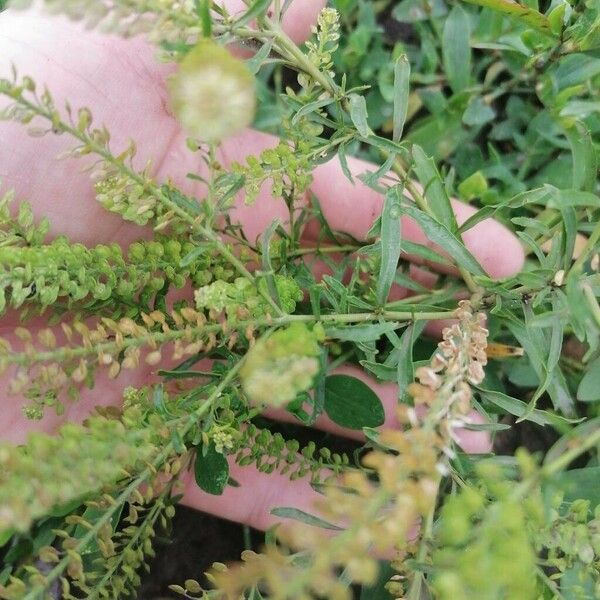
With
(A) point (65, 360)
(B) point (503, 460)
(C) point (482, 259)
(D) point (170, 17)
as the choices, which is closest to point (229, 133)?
(D) point (170, 17)

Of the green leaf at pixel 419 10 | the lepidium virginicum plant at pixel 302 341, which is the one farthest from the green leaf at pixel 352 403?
the green leaf at pixel 419 10

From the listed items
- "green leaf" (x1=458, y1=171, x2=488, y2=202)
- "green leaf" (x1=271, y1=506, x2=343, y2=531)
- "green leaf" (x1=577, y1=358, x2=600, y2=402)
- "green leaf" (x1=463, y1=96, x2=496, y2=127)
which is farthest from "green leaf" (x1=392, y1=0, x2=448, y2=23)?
"green leaf" (x1=271, y1=506, x2=343, y2=531)

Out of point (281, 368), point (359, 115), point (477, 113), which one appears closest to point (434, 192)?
point (359, 115)

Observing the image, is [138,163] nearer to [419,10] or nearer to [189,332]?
[189,332]

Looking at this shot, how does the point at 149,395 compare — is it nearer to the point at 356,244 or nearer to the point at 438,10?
the point at 356,244

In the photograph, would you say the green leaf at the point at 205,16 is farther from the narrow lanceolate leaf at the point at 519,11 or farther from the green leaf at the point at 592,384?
the green leaf at the point at 592,384

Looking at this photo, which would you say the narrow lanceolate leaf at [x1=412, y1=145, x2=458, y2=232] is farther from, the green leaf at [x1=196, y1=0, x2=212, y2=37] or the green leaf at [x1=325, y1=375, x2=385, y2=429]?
the green leaf at [x1=196, y1=0, x2=212, y2=37]
